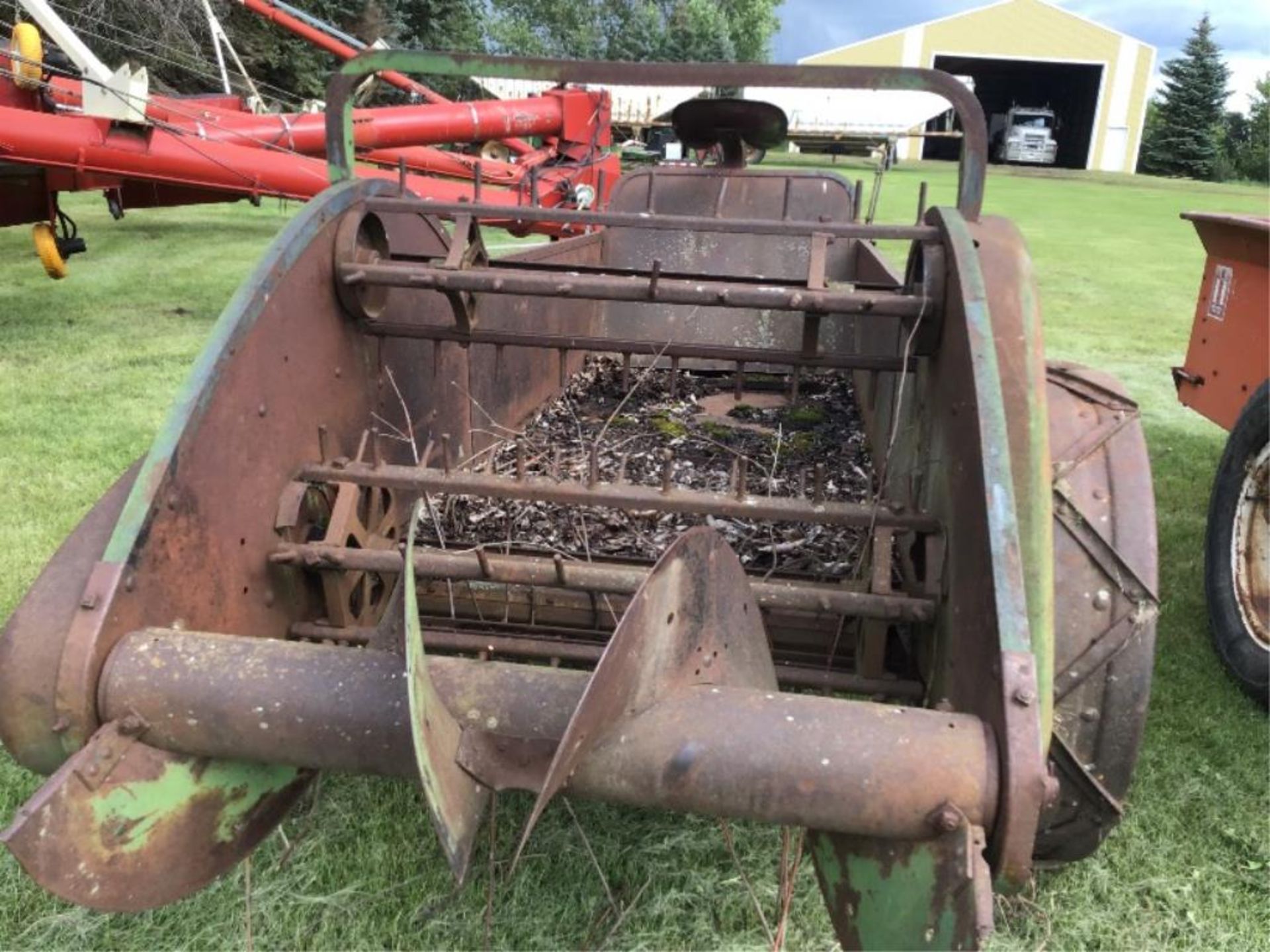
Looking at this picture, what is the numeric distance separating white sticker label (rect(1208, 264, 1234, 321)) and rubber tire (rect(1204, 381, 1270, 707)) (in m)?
Answer: 0.59

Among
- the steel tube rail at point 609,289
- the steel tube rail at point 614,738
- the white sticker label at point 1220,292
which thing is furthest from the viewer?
the white sticker label at point 1220,292

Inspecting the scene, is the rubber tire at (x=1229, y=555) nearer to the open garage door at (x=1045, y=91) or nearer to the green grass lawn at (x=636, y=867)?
the green grass lawn at (x=636, y=867)

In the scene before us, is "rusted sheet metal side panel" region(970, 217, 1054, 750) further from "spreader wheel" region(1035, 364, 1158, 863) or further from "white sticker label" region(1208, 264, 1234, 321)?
"white sticker label" region(1208, 264, 1234, 321)

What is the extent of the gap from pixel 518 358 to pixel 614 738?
2599mm

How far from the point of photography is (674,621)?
1550mm

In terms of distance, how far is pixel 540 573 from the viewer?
2.14m

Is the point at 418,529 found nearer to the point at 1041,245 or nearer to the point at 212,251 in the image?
the point at 212,251

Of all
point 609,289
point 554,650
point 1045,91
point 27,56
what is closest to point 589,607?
point 554,650

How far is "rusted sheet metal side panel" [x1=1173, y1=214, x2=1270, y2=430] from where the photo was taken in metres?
3.54

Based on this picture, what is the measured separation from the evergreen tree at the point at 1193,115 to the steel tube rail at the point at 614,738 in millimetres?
51056

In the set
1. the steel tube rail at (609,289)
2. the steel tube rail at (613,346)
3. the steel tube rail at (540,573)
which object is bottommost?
the steel tube rail at (540,573)

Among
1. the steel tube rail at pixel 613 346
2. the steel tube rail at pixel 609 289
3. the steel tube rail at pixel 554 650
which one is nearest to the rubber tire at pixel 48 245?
the steel tube rail at pixel 613 346

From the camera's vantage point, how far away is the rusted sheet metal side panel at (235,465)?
1696mm

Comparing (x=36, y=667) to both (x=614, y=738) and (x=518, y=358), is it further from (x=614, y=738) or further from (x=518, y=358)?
(x=518, y=358)
